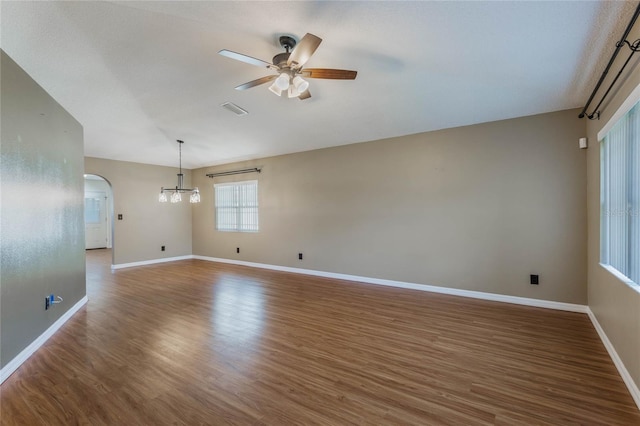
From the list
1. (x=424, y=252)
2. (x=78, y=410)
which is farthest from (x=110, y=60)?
(x=424, y=252)

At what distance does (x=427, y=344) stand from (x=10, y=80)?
440 centimetres

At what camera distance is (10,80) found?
7.80 feet

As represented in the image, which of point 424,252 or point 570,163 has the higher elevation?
point 570,163

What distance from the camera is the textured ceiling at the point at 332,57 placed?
226cm

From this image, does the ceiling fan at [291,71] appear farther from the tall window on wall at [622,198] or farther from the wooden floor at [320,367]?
the wooden floor at [320,367]

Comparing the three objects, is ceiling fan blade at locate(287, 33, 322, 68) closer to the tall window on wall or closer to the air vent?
the air vent

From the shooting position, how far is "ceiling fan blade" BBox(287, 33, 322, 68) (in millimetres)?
2011

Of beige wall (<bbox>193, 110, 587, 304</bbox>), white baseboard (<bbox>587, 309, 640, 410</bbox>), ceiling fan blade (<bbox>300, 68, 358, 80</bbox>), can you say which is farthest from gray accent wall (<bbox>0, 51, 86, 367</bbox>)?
white baseboard (<bbox>587, 309, 640, 410</bbox>)

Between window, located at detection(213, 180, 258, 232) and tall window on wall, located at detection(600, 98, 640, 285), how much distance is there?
593cm

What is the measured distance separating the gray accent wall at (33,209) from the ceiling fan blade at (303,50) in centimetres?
233

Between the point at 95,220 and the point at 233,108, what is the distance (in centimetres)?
965

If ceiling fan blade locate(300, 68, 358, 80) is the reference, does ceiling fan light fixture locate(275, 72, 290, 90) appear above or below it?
below

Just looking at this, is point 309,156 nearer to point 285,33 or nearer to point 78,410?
point 285,33

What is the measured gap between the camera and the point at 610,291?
2.52m
